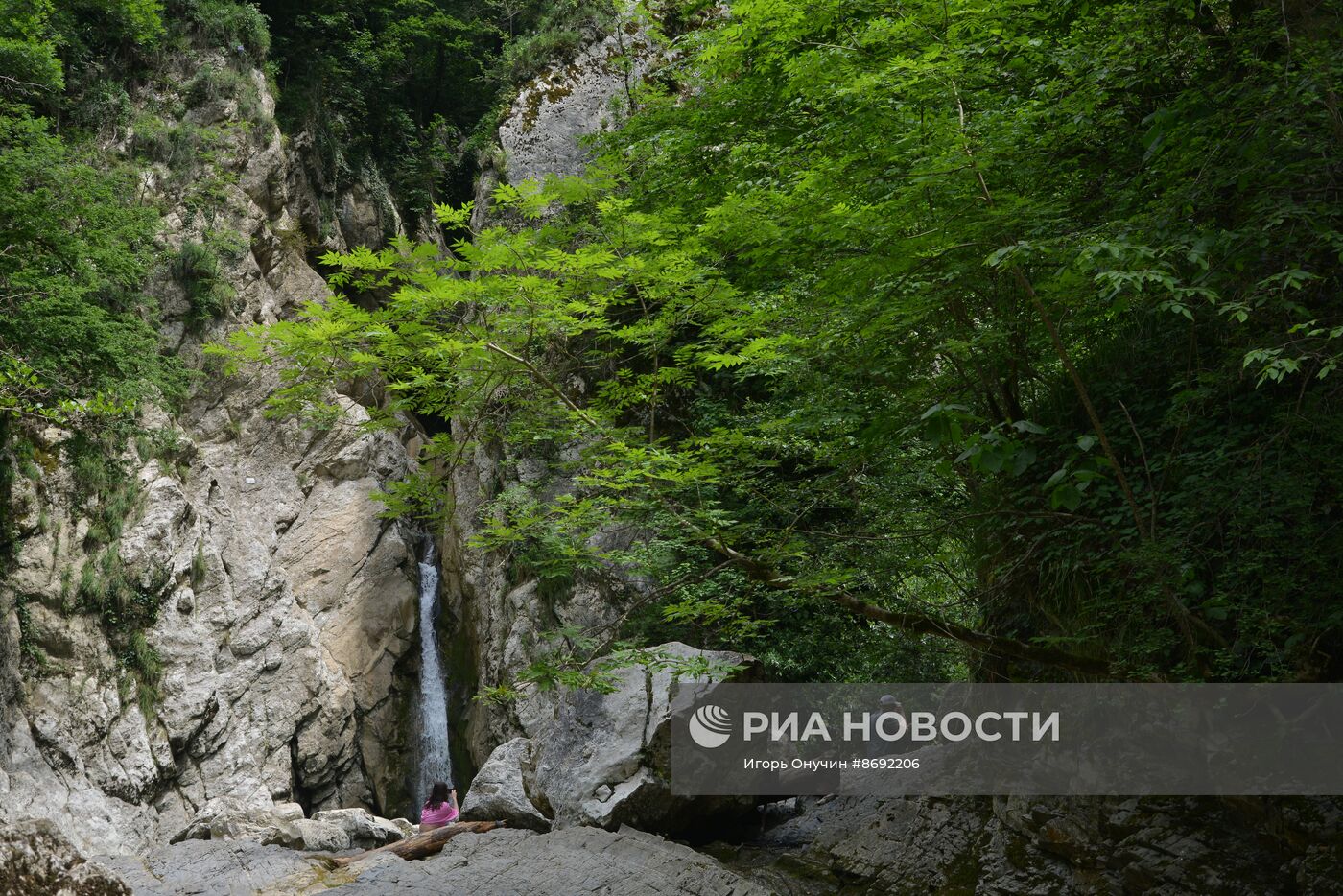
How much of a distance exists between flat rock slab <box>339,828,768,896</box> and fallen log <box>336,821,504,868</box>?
0.47m

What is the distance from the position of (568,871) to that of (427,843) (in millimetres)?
2184

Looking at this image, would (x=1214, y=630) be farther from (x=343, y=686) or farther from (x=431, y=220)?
(x=431, y=220)

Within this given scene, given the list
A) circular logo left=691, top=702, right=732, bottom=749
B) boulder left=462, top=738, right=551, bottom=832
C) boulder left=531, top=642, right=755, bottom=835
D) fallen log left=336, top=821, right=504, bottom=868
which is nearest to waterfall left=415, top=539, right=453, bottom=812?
boulder left=462, top=738, right=551, bottom=832

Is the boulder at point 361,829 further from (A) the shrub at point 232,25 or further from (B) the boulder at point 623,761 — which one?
(A) the shrub at point 232,25

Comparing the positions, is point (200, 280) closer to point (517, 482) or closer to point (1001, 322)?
point (517, 482)

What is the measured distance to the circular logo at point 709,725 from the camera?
9.13 m

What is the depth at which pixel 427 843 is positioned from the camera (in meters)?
9.10

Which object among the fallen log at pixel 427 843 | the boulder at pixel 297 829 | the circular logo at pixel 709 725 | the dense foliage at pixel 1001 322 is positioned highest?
the dense foliage at pixel 1001 322

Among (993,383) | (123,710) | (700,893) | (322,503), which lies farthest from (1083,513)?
(322,503)

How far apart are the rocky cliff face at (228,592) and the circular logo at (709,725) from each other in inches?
288

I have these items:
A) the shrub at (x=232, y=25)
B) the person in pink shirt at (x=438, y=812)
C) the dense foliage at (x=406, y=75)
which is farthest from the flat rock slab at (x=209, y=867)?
the shrub at (x=232, y=25)

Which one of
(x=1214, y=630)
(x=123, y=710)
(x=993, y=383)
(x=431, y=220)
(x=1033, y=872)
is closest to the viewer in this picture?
(x=1214, y=630)

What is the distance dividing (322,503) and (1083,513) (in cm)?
1377

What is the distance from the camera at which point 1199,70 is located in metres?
4.70
